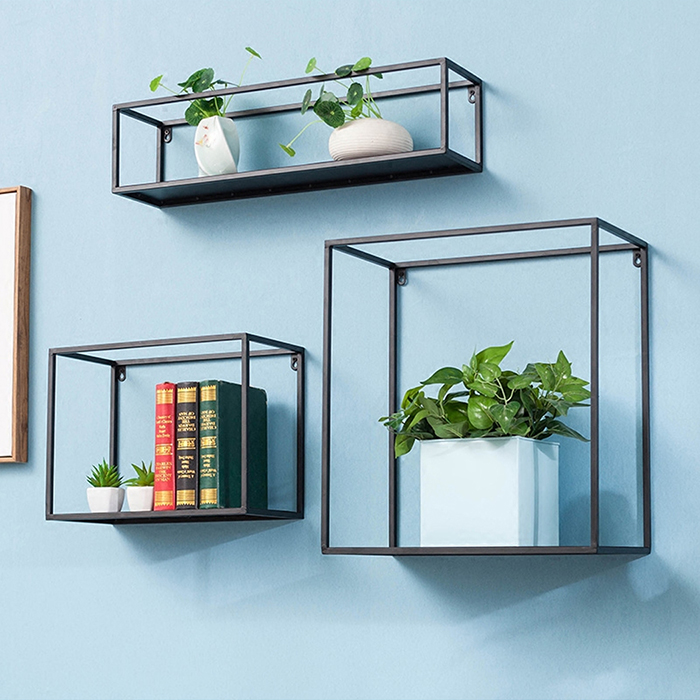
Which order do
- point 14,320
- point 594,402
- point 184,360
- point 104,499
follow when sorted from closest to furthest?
point 594,402
point 104,499
point 184,360
point 14,320

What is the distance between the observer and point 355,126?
161cm

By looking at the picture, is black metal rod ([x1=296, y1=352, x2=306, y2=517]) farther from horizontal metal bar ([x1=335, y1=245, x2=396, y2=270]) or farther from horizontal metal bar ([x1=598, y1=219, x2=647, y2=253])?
horizontal metal bar ([x1=598, y1=219, x2=647, y2=253])

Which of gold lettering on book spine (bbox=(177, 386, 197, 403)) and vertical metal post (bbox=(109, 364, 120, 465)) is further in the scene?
vertical metal post (bbox=(109, 364, 120, 465))

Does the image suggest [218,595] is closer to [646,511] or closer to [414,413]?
[414,413]

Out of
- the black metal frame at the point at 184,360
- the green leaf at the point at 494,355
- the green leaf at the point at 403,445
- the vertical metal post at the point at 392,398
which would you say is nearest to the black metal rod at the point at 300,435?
the black metal frame at the point at 184,360

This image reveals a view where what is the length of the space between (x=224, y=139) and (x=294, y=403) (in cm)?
38

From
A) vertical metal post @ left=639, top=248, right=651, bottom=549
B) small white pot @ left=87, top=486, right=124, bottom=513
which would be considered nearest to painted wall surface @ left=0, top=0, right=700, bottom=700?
vertical metal post @ left=639, top=248, right=651, bottom=549

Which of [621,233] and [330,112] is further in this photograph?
[330,112]

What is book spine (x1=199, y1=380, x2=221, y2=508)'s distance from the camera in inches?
61.7

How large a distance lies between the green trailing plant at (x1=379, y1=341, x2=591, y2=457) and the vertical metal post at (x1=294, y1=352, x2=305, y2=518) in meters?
0.25

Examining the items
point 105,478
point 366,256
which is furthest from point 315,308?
point 105,478

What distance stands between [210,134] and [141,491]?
19.5 inches

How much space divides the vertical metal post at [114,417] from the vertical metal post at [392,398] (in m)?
0.44

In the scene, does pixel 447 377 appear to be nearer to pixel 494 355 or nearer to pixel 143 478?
pixel 494 355
